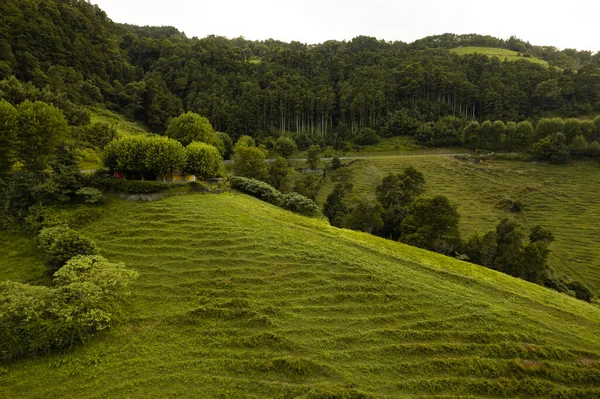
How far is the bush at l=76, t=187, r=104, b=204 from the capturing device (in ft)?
109

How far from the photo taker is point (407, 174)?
49.5 metres

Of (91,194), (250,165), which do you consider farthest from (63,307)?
(250,165)

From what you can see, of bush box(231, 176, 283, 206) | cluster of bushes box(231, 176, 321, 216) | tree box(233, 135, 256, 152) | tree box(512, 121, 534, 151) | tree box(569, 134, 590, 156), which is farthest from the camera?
tree box(512, 121, 534, 151)

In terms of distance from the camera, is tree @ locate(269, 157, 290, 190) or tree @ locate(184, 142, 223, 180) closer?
tree @ locate(184, 142, 223, 180)

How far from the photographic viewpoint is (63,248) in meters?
25.5

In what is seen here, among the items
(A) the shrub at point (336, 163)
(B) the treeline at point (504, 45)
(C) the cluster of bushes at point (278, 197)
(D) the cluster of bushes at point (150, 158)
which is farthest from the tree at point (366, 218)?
(B) the treeline at point (504, 45)

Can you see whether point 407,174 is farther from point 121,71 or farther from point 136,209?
point 121,71

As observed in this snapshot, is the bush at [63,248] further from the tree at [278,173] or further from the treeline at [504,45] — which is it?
the treeline at [504,45]

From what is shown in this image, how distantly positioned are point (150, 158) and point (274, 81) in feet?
257

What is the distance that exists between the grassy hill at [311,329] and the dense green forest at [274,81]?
63817 millimetres

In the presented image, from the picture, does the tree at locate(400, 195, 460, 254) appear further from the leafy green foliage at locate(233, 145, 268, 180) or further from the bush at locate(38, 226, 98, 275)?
the bush at locate(38, 226, 98, 275)

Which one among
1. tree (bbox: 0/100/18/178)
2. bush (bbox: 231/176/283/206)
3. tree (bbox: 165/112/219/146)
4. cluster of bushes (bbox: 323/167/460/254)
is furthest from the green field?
tree (bbox: 0/100/18/178)

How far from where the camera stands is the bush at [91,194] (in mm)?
33375

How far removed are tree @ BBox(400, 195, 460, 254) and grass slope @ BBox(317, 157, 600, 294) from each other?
11.4 metres
